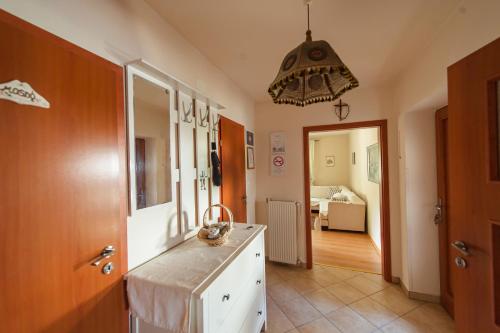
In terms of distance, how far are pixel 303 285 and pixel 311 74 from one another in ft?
7.77

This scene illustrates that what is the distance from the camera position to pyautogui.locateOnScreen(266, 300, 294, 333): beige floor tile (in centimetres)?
177

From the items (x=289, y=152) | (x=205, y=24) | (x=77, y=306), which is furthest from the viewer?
(x=289, y=152)

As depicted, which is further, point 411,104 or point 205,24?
point 411,104

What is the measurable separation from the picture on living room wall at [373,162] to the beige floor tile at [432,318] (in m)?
1.72

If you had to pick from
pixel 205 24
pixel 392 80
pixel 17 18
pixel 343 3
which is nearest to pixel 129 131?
pixel 17 18

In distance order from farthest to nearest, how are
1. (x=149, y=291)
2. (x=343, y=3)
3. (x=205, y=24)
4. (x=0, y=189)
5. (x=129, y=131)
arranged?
(x=205, y=24) < (x=343, y=3) < (x=129, y=131) < (x=149, y=291) < (x=0, y=189)

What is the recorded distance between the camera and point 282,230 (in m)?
2.87

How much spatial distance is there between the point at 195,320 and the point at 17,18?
1.38 m

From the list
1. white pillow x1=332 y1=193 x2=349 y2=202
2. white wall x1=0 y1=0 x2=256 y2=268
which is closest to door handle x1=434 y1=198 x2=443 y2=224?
white pillow x1=332 y1=193 x2=349 y2=202

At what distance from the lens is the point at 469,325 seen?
999 mm

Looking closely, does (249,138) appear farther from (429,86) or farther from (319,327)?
(319,327)

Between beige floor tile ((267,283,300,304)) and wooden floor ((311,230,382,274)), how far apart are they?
2.78 feet

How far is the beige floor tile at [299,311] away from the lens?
1.87 m

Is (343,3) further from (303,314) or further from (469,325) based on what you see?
(303,314)
